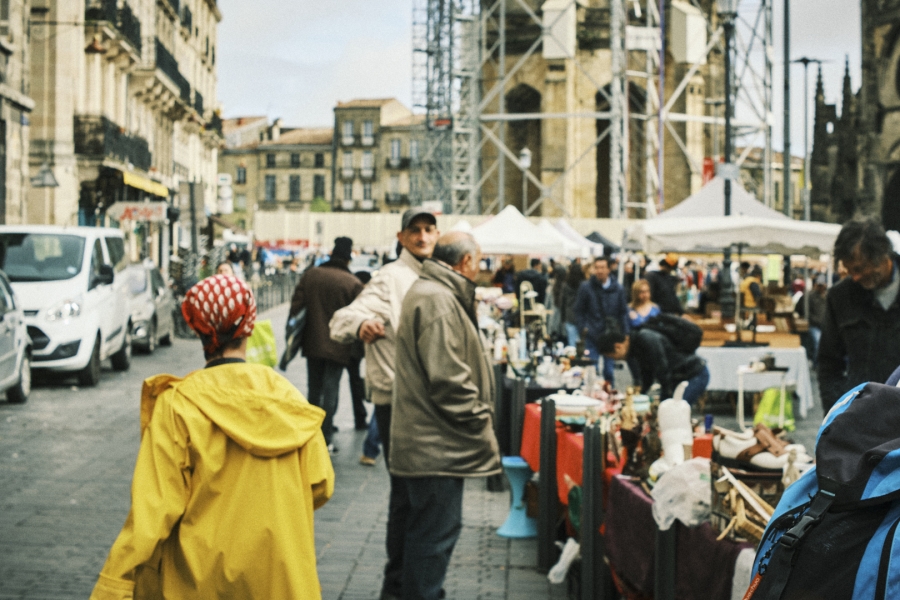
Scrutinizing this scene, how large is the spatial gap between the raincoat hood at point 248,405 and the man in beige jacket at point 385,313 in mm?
2527

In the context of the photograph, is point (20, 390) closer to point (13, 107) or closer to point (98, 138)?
point (13, 107)

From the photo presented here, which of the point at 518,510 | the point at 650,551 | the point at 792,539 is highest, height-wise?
the point at 792,539

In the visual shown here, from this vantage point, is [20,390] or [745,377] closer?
[20,390]

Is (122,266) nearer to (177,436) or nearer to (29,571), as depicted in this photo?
(29,571)

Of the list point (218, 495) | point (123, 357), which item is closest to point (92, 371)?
point (123, 357)

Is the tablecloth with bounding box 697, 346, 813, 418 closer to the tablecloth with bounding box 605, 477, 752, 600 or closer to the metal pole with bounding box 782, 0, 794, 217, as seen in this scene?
the tablecloth with bounding box 605, 477, 752, 600

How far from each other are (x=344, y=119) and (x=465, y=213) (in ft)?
230

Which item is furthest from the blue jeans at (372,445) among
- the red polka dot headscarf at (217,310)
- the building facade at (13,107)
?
the building facade at (13,107)

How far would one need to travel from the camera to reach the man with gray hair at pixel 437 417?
14.3 feet

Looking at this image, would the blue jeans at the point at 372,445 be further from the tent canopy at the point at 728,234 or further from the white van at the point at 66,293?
the tent canopy at the point at 728,234

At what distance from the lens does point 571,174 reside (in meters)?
39.7

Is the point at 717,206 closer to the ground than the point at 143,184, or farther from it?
closer to the ground

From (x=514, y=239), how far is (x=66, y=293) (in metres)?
7.15

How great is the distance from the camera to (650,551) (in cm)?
435
